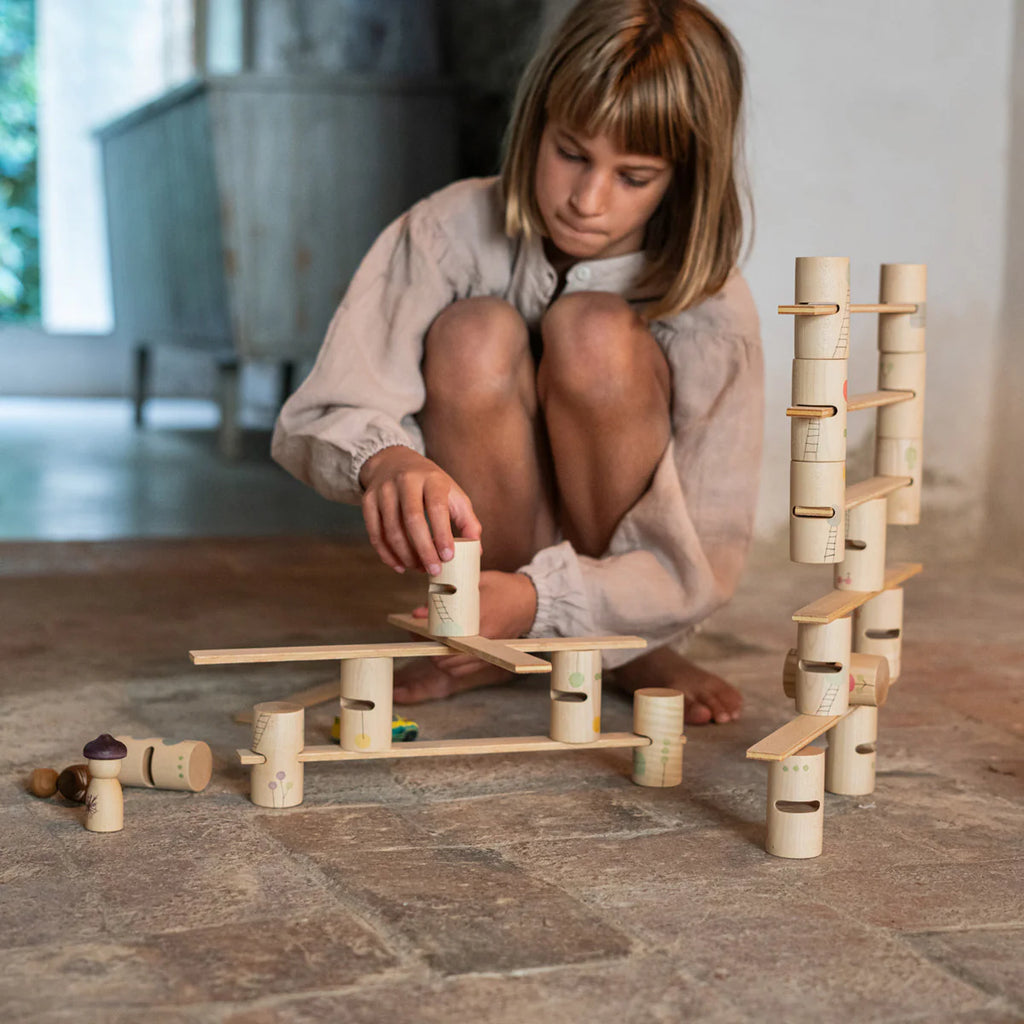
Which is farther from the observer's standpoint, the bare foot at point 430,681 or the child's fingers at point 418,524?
the bare foot at point 430,681

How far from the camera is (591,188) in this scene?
56.7 inches

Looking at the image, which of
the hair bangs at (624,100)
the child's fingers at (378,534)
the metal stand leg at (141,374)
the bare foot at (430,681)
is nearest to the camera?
the child's fingers at (378,534)

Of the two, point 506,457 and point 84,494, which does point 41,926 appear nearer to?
point 506,457

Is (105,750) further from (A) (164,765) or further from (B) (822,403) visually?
(B) (822,403)

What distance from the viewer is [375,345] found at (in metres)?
1.54

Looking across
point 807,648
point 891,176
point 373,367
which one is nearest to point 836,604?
point 807,648

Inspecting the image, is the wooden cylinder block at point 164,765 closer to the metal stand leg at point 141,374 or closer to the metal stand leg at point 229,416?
the metal stand leg at point 229,416

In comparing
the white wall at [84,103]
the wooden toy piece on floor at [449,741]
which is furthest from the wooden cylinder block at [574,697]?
the white wall at [84,103]

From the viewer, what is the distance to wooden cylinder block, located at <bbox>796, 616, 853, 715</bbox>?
3.63ft

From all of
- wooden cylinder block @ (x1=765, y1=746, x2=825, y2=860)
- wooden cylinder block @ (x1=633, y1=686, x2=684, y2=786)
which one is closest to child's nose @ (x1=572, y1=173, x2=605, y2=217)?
wooden cylinder block @ (x1=633, y1=686, x2=684, y2=786)

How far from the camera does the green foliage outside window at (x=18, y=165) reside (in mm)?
6055

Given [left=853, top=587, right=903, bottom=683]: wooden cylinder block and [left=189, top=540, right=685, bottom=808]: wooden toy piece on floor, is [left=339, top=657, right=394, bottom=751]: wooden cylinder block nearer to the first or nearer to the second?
[left=189, top=540, right=685, bottom=808]: wooden toy piece on floor

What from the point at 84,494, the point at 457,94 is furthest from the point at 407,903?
the point at 457,94

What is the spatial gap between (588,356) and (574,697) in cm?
43
